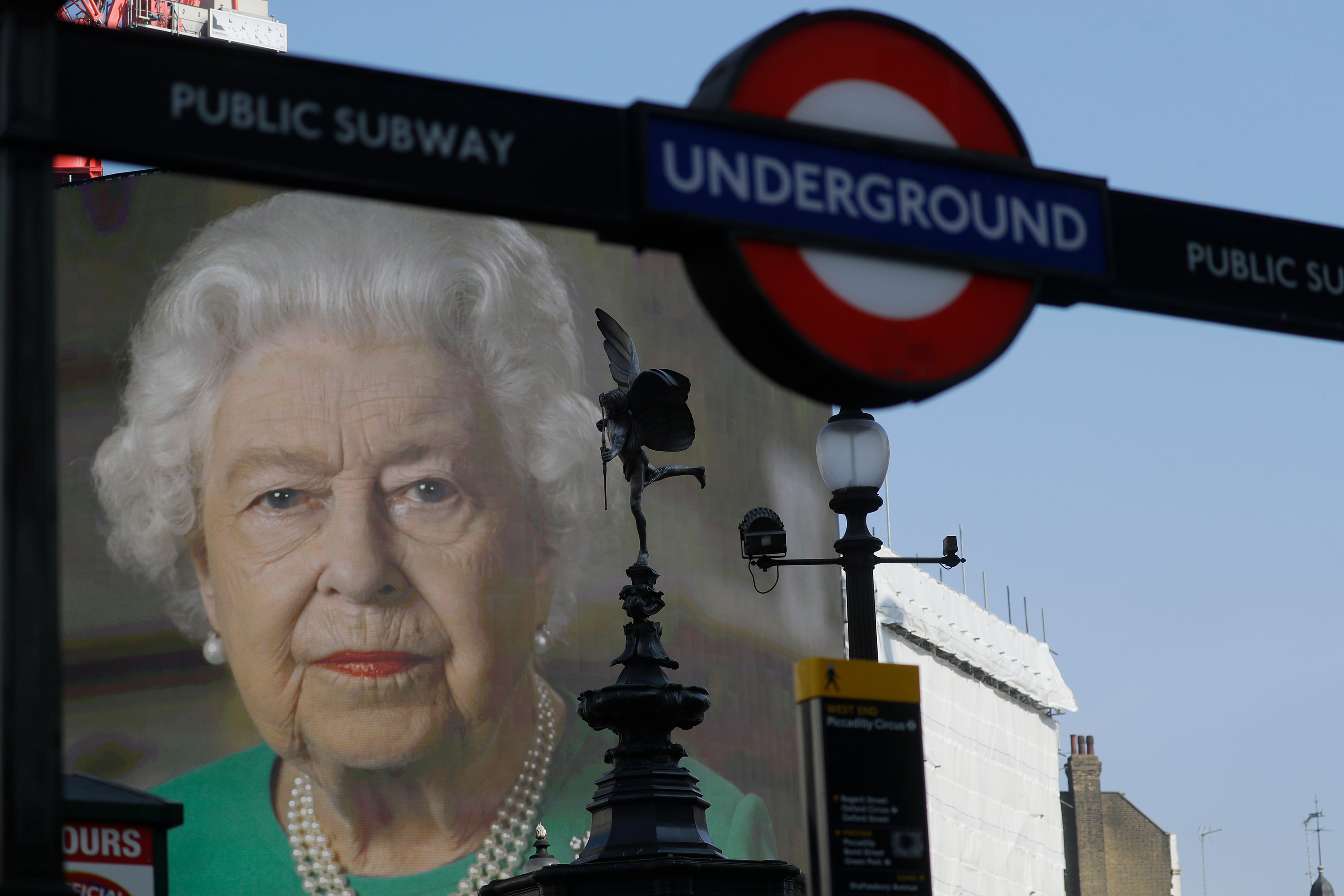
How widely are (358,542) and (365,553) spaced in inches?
9.9

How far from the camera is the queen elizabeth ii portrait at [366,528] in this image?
3972cm

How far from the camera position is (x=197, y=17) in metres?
67.9

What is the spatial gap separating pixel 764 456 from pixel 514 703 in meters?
9.23

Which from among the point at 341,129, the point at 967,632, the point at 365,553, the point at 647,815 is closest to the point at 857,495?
the point at 647,815

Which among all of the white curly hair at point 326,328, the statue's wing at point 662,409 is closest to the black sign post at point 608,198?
the statue's wing at point 662,409

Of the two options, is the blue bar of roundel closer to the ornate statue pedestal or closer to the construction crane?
the ornate statue pedestal

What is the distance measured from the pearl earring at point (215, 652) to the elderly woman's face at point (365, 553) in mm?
175

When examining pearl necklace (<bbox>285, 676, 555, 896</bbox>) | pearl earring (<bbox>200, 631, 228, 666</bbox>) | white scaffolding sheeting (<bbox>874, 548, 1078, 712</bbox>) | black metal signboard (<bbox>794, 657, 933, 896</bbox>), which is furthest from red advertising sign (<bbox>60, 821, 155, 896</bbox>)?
white scaffolding sheeting (<bbox>874, 548, 1078, 712</bbox>)

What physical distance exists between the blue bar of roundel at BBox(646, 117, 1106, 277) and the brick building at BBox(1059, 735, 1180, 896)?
240 ft

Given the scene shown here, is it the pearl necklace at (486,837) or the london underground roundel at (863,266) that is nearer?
the london underground roundel at (863,266)

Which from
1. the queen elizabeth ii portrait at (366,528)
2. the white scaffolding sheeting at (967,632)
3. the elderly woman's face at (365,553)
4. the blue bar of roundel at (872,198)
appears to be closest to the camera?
the blue bar of roundel at (872,198)

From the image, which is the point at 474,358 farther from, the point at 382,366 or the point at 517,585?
the point at 517,585

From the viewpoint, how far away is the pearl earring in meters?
40.5

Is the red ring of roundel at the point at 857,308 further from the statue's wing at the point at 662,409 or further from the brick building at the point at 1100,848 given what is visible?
the brick building at the point at 1100,848
